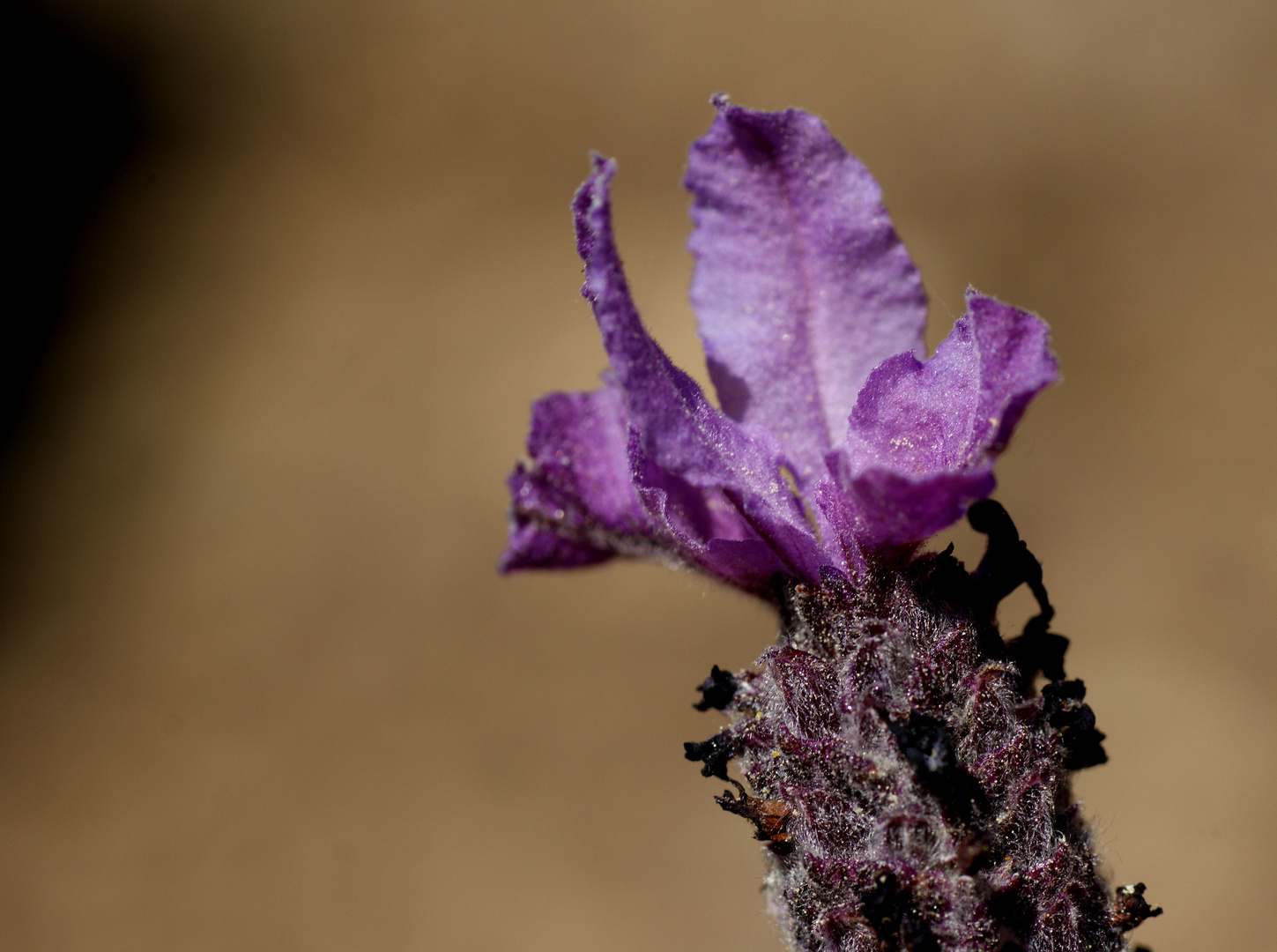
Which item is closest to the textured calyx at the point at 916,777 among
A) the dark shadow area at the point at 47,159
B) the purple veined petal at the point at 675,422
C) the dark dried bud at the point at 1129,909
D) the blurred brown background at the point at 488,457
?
the dark dried bud at the point at 1129,909

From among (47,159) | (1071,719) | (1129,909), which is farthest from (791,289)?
(47,159)

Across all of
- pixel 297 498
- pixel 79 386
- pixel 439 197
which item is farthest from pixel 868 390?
pixel 79 386

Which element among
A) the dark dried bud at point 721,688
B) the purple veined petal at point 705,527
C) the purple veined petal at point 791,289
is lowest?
the dark dried bud at point 721,688

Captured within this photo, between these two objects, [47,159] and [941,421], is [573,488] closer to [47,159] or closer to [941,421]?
[941,421]

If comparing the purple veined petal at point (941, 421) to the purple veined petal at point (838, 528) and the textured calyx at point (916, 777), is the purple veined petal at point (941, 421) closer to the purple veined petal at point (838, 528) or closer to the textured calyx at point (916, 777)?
the purple veined petal at point (838, 528)

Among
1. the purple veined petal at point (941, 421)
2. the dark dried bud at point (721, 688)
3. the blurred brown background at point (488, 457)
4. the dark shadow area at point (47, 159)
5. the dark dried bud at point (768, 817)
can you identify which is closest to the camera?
the purple veined petal at point (941, 421)

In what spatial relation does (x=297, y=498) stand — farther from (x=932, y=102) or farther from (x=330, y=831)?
(x=932, y=102)

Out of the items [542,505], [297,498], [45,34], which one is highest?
[45,34]

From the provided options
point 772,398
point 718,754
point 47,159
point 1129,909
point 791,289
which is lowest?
point 1129,909
